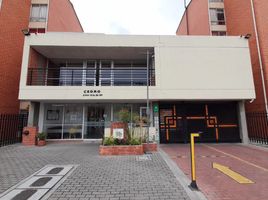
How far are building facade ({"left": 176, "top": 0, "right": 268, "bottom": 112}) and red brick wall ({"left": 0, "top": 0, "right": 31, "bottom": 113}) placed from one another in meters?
17.2

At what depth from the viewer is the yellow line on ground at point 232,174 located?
17.4ft

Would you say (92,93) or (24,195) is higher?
(92,93)

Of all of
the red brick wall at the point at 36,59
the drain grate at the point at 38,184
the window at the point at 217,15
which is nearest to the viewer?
the drain grate at the point at 38,184

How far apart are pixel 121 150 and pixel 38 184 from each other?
4.17 m

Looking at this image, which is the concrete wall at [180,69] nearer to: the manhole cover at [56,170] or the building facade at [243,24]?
the building facade at [243,24]

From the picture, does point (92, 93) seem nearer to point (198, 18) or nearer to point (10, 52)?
point (10, 52)

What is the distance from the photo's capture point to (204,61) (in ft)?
39.3

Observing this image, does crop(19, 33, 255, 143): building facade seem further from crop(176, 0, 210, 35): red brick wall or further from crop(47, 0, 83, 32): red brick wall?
crop(176, 0, 210, 35): red brick wall

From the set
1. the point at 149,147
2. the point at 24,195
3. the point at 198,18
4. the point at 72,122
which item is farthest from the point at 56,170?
the point at 198,18

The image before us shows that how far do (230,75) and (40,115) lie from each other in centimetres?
1348

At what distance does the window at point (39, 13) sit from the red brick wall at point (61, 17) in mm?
525

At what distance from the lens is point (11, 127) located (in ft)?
41.4

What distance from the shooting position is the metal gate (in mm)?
12930

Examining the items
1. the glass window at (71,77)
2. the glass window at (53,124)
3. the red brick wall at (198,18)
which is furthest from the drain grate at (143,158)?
the red brick wall at (198,18)
